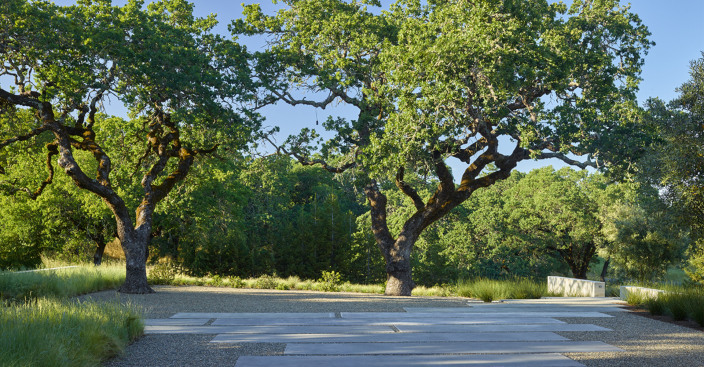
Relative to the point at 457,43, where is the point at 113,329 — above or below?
below

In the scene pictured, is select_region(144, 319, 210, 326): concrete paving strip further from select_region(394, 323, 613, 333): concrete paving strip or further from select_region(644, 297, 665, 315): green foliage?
select_region(644, 297, 665, 315): green foliage

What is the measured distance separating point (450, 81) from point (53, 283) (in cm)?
1164

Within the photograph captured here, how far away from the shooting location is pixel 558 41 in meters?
13.4

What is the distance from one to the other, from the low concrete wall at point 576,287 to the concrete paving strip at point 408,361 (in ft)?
41.0

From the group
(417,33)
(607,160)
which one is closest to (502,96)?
(417,33)

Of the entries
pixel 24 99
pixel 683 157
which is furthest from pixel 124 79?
pixel 683 157

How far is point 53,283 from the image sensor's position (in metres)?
13.2

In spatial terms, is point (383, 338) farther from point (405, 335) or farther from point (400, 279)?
point (400, 279)

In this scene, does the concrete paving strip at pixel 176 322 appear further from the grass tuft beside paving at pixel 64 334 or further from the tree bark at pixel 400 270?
the tree bark at pixel 400 270

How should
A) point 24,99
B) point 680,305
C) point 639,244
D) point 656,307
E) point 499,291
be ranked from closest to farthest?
point 680,305 → point 656,307 → point 24,99 → point 499,291 → point 639,244

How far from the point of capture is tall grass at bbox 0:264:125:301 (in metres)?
12.1

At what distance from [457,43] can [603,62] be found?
4810mm

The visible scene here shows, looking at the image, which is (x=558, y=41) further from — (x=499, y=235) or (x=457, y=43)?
(x=499, y=235)

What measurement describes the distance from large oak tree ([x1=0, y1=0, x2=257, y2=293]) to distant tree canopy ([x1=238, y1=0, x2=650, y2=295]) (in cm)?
187
